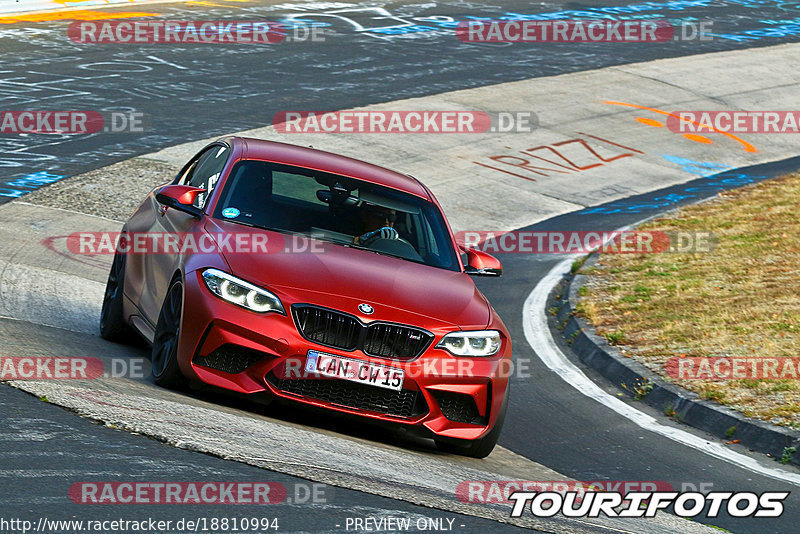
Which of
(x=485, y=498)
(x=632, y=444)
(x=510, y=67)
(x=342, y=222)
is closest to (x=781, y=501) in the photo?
(x=632, y=444)

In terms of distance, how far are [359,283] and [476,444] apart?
1.20 meters

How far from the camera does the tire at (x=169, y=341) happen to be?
677cm

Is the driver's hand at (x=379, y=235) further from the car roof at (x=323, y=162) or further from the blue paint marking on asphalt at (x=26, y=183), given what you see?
the blue paint marking on asphalt at (x=26, y=183)

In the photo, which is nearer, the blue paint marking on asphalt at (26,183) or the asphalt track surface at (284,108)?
the asphalt track surface at (284,108)

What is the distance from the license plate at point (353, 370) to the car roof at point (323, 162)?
6.60ft

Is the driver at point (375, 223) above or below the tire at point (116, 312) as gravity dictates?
above

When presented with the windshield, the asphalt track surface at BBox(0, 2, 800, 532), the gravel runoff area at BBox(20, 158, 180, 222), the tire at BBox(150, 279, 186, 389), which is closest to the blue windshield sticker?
the windshield

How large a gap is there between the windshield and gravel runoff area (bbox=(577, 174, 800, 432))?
8.66 feet

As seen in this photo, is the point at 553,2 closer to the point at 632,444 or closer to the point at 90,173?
the point at 90,173

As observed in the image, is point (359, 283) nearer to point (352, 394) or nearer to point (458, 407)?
point (352, 394)

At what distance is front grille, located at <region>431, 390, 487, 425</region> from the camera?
22.1ft

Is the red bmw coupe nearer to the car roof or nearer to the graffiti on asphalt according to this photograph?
the car roof

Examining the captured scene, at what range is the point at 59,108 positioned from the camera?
18.9 m

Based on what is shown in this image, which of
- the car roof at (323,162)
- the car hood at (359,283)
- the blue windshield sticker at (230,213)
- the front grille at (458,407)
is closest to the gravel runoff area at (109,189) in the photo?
the car roof at (323,162)
